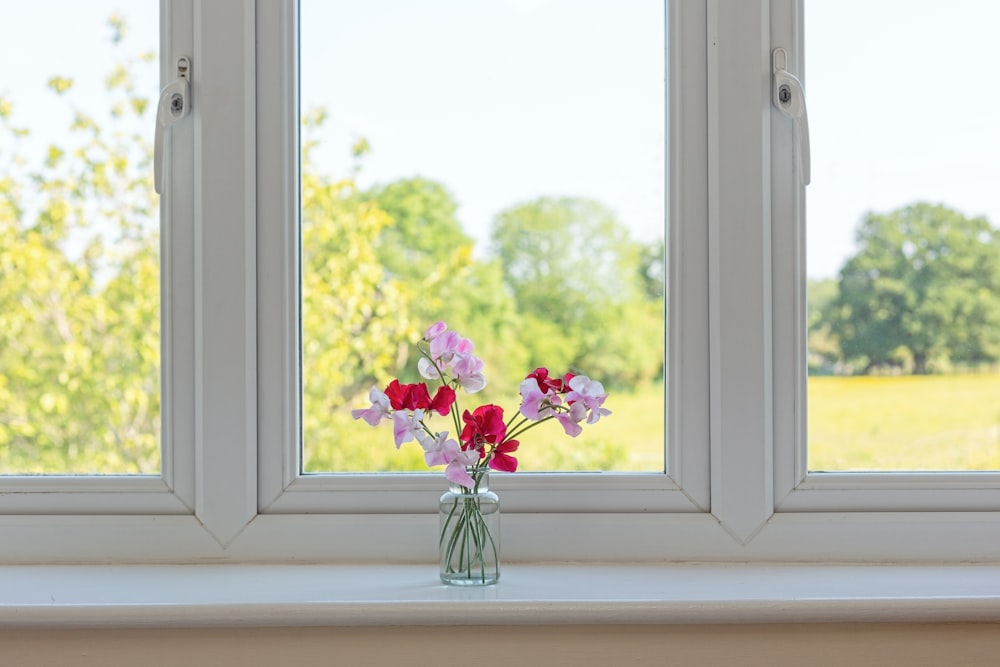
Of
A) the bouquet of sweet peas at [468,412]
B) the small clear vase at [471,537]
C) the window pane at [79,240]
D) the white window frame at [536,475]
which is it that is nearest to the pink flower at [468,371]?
the bouquet of sweet peas at [468,412]

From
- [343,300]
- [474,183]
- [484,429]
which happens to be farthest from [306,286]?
[484,429]

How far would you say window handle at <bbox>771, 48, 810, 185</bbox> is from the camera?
1222mm

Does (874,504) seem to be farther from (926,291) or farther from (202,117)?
(202,117)

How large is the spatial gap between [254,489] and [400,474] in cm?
20

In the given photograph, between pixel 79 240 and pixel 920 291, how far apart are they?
120cm

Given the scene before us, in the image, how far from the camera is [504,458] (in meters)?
1.08

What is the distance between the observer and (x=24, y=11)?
1.30 meters

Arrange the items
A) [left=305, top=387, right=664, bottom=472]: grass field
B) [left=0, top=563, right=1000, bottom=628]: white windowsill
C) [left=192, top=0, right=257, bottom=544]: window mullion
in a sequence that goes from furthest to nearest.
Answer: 1. [left=305, top=387, right=664, bottom=472]: grass field
2. [left=192, top=0, right=257, bottom=544]: window mullion
3. [left=0, top=563, right=1000, bottom=628]: white windowsill

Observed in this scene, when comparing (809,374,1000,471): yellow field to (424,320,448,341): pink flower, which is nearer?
(424,320,448,341): pink flower

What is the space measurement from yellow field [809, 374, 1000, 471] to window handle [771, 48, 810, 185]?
31cm

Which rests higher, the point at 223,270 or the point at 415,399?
the point at 223,270

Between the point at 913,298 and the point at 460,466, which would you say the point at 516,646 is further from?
the point at 913,298

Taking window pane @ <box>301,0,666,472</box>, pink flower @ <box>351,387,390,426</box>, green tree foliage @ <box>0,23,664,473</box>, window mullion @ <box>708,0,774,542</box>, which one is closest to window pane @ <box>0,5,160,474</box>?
green tree foliage @ <box>0,23,664,473</box>

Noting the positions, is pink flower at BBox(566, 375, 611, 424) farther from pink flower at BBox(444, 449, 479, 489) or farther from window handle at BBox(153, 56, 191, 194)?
window handle at BBox(153, 56, 191, 194)
